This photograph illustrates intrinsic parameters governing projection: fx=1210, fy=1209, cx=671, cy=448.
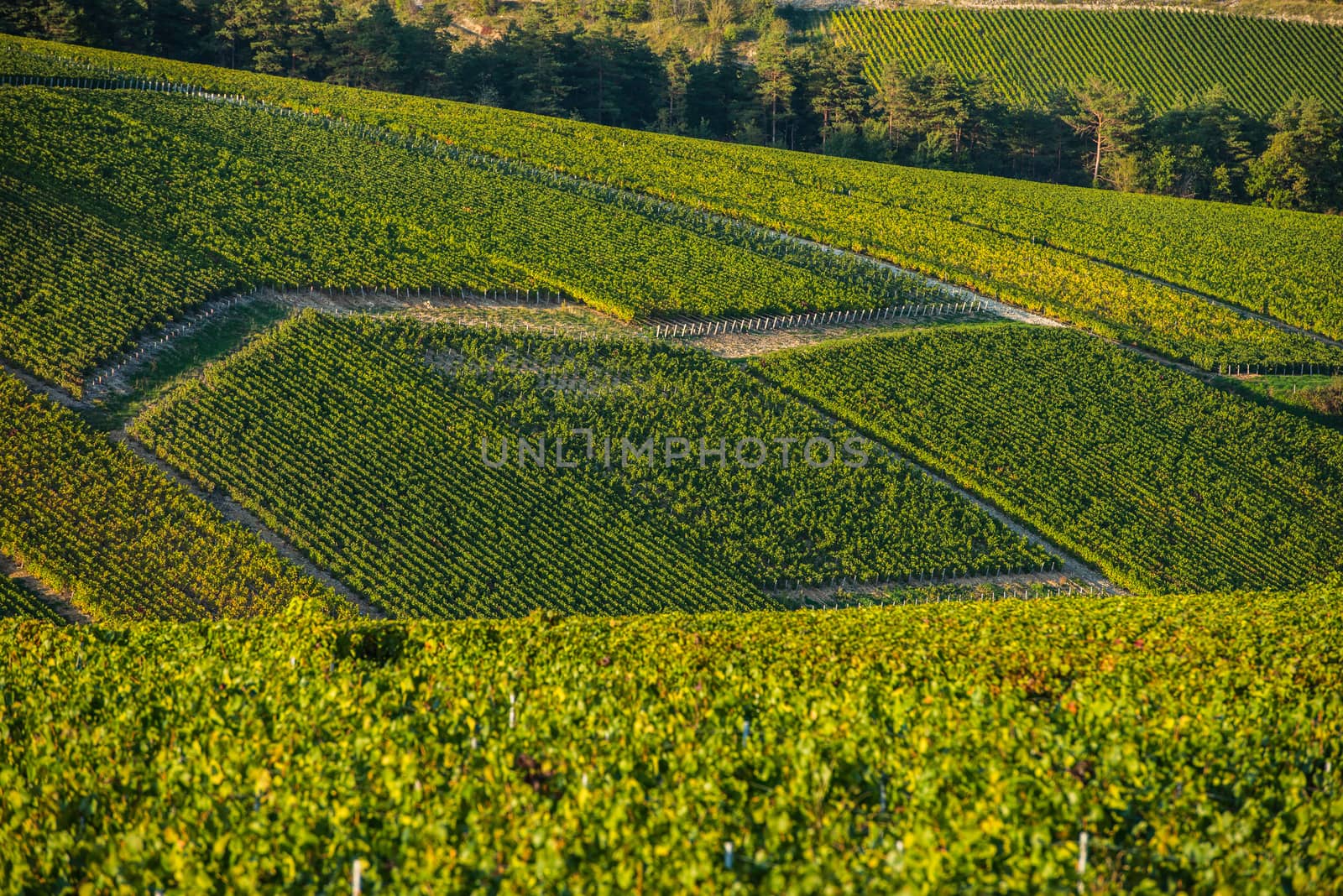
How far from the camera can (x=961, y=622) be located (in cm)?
2812

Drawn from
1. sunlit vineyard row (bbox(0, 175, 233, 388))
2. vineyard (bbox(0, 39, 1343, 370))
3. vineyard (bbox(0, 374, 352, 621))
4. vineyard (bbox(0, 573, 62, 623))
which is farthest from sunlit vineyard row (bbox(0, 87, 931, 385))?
vineyard (bbox(0, 573, 62, 623))

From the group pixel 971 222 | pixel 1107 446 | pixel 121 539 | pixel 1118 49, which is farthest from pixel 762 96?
pixel 121 539

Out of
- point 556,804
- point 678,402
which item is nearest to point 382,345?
point 678,402

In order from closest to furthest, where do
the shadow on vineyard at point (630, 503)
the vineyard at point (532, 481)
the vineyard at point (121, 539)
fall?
the shadow on vineyard at point (630, 503), the vineyard at point (121, 539), the vineyard at point (532, 481)

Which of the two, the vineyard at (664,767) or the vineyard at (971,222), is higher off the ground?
the vineyard at (971,222)

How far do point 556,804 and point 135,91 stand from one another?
251 ft

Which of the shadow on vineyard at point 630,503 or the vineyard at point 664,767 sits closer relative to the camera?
the vineyard at point 664,767

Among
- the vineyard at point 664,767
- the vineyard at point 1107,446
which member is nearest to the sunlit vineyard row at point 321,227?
the vineyard at point 1107,446

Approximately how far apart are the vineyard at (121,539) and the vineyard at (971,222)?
2622 centimetres

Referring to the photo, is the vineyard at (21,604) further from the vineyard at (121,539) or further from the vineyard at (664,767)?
the vineyard at (664,767)

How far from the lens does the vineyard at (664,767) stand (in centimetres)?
1441

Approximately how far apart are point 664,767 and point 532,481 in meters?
28.8

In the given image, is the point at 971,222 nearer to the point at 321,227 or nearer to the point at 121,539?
the point at 321,227

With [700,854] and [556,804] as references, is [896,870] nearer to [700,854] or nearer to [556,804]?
[700,854]
